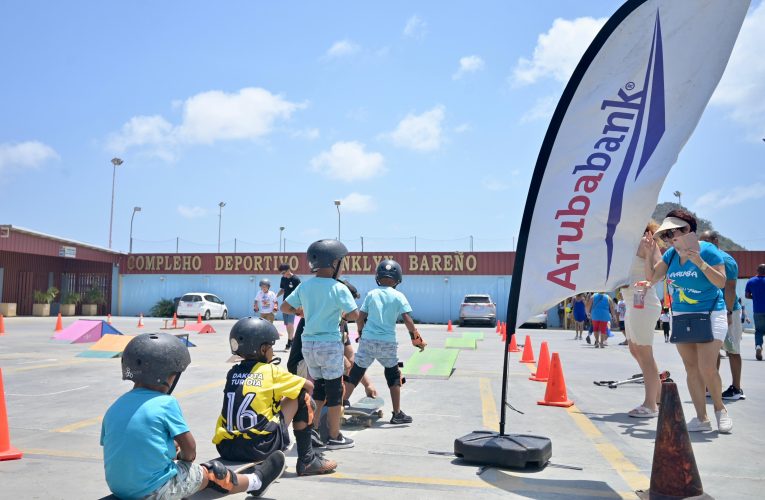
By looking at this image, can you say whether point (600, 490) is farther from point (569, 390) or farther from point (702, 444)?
point (569, 390)

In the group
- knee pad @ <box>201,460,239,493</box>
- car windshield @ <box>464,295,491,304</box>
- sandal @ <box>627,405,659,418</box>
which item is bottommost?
sandal @ <box>627,405,659,418</box>

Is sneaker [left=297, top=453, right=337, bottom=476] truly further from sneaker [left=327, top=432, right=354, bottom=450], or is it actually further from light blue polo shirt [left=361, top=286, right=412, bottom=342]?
light blue polo shirt [left=361, top=286, right=412, bottom=342]

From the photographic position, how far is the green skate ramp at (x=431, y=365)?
395 inches

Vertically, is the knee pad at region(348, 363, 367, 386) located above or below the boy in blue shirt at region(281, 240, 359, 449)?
below

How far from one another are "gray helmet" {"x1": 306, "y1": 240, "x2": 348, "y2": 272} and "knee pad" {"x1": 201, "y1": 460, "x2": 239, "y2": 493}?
1939mm

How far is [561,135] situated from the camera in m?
4.55

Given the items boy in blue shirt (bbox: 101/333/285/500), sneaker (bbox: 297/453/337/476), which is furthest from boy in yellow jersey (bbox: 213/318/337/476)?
boy in blue shirt (bbox: 101/333/285/500)

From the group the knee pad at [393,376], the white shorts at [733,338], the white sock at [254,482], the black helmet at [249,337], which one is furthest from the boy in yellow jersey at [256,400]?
the white shorts at [733,338]

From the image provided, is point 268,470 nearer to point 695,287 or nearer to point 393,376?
point 393,376

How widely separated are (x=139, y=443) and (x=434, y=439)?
315 cm

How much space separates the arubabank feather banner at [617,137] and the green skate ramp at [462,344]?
1135cm

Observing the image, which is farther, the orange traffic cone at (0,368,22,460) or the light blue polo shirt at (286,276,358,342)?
the light blue polo shirt at (286,276,358,342)

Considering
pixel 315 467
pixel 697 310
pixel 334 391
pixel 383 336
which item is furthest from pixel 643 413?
→ pixel 315 467

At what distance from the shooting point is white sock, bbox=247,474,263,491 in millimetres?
3592
